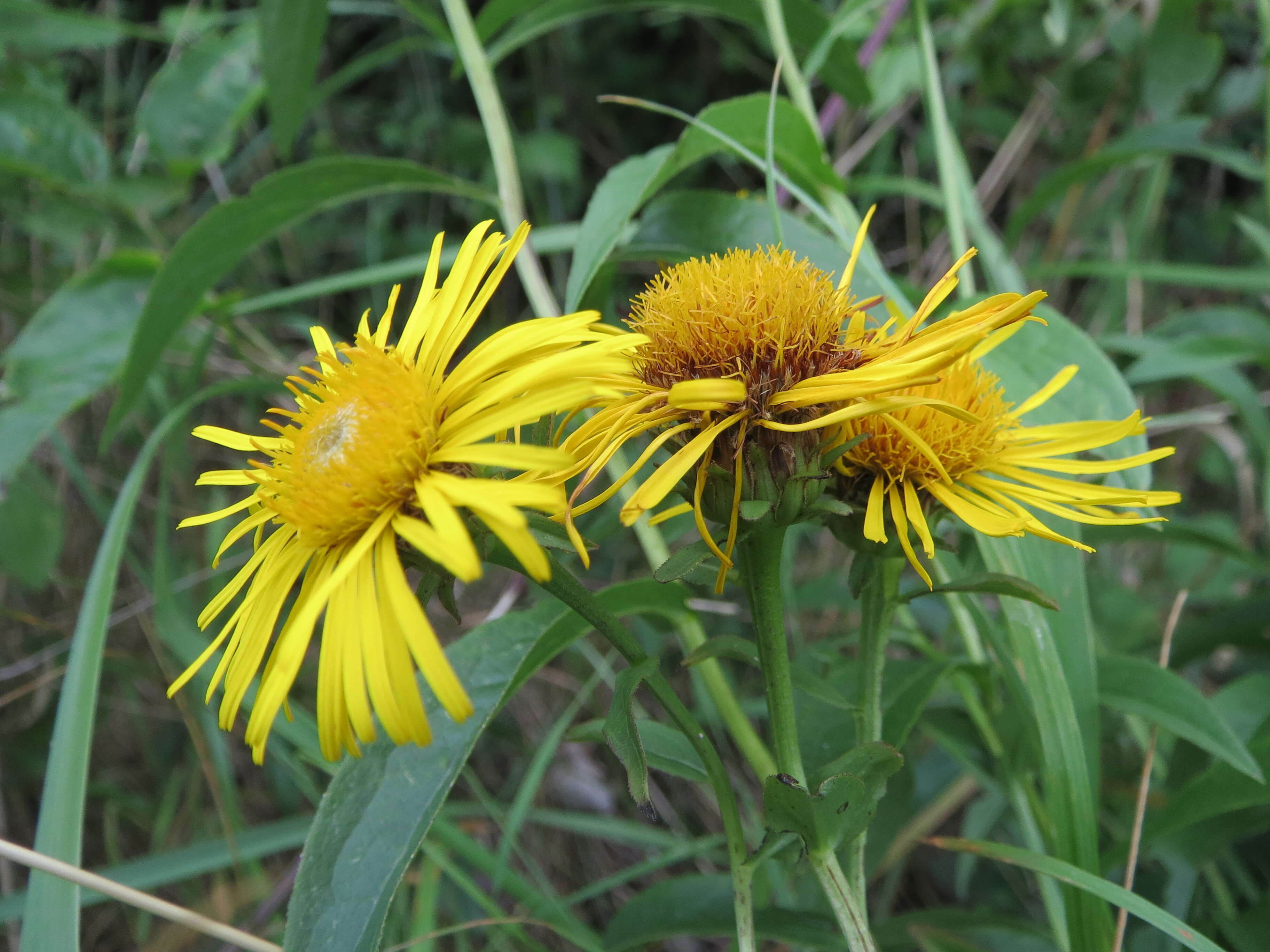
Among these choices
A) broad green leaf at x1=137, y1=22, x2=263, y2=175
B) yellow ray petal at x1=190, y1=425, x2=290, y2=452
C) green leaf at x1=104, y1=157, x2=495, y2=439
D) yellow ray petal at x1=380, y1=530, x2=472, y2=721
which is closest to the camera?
yellow ray petal at x1=380, y1=530, x2=472, y2=721

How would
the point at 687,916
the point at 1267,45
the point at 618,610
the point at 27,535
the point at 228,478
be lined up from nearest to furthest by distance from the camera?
the point at 228,478
the point at 618,610
the point at 687,916
the point at 1267,45
the point at 27,535

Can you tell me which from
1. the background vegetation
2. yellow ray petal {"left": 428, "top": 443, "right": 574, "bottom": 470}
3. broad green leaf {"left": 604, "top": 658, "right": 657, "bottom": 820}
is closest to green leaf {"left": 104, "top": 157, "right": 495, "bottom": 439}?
the background vegetation

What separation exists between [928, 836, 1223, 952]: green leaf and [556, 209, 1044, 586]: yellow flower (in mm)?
366

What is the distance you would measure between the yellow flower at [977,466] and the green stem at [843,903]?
0.21m

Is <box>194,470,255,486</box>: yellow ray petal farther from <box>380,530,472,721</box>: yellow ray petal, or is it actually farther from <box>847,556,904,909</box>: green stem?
<box>847,556,904,909</box>: green stem

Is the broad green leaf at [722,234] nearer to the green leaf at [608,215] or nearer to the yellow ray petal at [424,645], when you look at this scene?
the green leaf at [608,215]

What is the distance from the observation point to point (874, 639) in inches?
26.3

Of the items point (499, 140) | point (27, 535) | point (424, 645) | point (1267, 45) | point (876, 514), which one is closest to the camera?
point (424, 645)

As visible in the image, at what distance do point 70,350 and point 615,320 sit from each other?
90cm

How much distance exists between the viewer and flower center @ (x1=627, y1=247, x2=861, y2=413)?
0.59 meters

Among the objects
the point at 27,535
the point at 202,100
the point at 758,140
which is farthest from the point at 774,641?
the point at 202,100

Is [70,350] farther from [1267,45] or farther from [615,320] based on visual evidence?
[1267,45]

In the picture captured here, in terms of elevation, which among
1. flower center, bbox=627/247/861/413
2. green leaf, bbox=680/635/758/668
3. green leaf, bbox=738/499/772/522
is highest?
flower center, bbox=627/247/861/413

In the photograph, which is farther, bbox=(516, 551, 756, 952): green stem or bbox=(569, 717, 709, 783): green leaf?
bbox=(569, 717, 709, 783): green leaf
